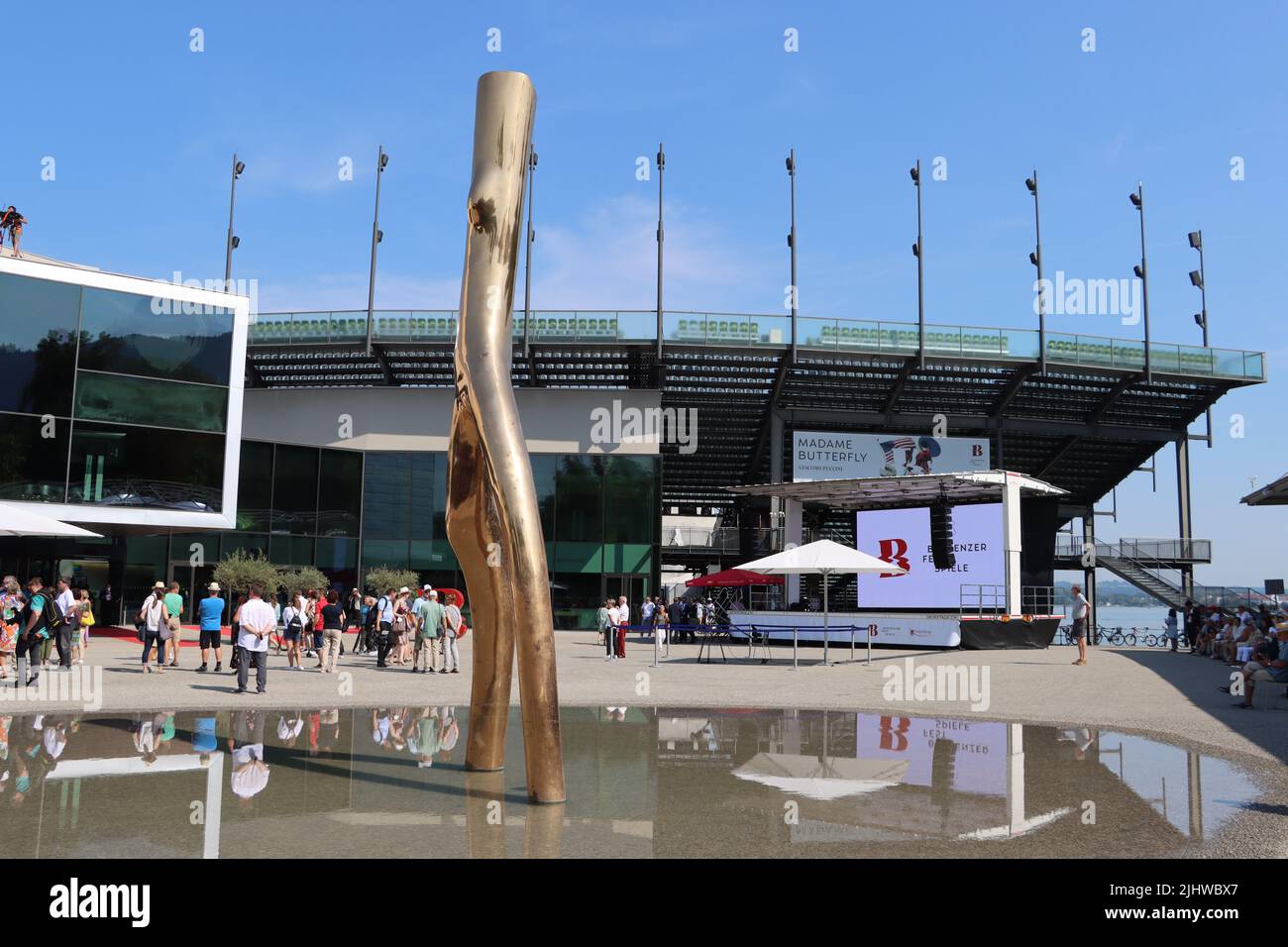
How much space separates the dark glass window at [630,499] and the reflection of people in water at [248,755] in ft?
92.7

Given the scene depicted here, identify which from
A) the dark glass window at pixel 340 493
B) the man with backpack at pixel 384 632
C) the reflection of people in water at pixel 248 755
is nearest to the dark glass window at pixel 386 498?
the dark glass window at pixel 340 493

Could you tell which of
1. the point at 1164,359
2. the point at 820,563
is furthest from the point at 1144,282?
the point at 820,563

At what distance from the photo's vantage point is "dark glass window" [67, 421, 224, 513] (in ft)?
90.8

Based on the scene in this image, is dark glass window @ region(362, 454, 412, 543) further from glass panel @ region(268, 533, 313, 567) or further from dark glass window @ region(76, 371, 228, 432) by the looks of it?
dark glass window @ region(76, 371, 228, 432)

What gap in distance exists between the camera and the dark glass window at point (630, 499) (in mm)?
40656

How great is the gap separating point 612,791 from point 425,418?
3451 cm

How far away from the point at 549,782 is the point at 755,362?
33406 millimetres

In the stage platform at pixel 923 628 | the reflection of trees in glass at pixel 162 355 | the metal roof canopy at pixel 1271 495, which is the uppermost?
the reflection of trees in glass at pixel 162 355

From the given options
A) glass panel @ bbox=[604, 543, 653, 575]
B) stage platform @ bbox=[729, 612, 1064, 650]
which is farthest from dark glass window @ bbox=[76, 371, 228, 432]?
stage platform @ bbox=[729, 612, 1064, 650]

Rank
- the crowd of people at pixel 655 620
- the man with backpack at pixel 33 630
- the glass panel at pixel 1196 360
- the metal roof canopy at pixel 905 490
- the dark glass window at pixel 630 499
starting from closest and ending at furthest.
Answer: the man with backpack at pixel 33 630 → the crowd of people at pixel 655 620 → the metal roof canopy at pixel 905 490 → the dark glass window at pixel 630 499 → the glass panel at pixel 1196 360

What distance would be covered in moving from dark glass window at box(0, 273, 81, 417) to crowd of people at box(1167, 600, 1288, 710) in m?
27.2

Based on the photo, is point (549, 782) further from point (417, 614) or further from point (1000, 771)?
point (417, 614)

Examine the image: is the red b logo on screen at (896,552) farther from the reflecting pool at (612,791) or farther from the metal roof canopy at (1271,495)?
the reflecting pool at (612,791)
